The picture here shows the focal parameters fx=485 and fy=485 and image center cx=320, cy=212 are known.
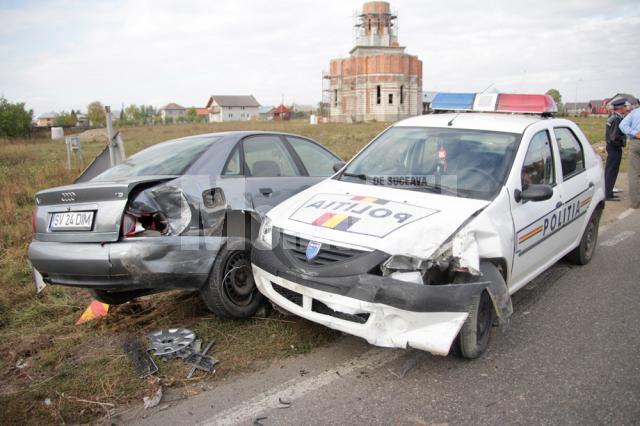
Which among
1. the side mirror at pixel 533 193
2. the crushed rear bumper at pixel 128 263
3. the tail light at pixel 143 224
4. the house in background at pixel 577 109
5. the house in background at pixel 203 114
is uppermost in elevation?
Result: the house in background at pixel 203 114

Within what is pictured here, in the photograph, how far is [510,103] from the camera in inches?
201

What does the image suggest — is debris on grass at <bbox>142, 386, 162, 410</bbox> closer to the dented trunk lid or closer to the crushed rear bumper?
the crushed rear bumper

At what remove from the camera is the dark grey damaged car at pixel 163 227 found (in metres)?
3.58

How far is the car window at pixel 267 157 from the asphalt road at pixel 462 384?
75.0 inches

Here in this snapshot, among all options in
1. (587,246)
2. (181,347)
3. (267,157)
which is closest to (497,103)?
(587,246)

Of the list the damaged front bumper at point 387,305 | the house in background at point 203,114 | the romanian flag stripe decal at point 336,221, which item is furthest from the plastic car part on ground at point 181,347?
the house in background at point 203,114

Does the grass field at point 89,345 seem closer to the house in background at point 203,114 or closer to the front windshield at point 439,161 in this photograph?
the front windshield at point 439,161

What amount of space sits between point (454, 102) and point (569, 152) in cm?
128

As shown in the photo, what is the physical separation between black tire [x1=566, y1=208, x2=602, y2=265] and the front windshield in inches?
78.9

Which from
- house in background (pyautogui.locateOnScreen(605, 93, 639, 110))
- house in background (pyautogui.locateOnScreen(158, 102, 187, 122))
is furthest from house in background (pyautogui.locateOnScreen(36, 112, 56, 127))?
house in background (pyautogui.locateOnScreen(605, 93, 639, 110))

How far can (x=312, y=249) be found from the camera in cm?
338

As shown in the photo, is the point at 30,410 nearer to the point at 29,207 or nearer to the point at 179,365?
the point at 179,365

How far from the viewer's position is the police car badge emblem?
3352 millimetres

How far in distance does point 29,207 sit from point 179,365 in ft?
24.5
